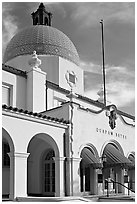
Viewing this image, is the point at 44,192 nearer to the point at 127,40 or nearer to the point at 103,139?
the point at 103,139

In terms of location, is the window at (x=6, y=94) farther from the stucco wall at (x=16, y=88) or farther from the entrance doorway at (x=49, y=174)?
the entrance doorway at (x=49, y=174)

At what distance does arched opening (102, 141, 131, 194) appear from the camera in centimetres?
2012

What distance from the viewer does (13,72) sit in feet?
67.7

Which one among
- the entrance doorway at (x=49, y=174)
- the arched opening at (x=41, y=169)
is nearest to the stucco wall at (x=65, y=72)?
the arched opening at (x=41, y=169)

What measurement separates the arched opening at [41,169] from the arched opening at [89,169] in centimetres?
160

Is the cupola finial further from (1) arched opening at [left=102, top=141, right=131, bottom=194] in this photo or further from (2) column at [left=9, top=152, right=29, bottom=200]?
(2) column at [left=9, top=152, right=29, bottom=200]

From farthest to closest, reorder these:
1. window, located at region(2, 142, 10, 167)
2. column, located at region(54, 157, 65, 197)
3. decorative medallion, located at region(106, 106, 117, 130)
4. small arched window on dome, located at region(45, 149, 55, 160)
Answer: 1. decorative medallion, located at region(106, 106, 117, 130)
2. small arched window on dome, located at region(45, 149, 55, 160)
3. window, located at region(2, 142, 10, 167)
4. column, located at region(54, 157, 65, 197)

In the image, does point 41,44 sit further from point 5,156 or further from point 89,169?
point 89,169

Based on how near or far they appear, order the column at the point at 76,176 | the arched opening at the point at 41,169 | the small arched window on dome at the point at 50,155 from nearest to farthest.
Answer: the column at the point at 76,176, the arched opening at the point at 41,169, the small arched window on dome at the point at 50,155

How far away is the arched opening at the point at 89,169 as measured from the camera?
61.3ft

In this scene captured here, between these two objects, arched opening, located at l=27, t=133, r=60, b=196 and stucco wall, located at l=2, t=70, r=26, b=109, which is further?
stucco wall, located at l=2, t=70, r=26, b=109

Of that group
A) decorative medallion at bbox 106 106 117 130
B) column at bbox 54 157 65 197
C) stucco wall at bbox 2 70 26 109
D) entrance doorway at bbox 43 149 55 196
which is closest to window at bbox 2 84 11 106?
stucco wall at bbox 2 70 26 109

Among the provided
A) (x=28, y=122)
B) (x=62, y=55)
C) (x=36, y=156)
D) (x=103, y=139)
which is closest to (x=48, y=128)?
(x=28, y=122)

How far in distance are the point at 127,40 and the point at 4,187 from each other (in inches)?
365
